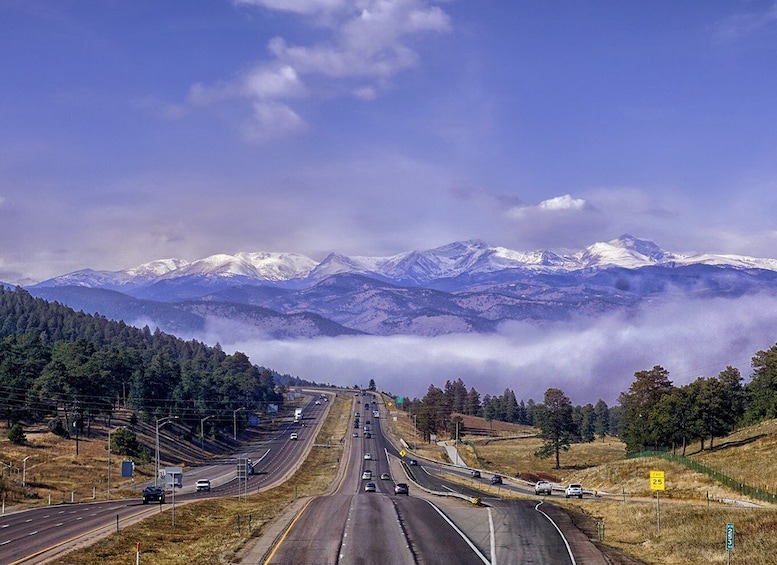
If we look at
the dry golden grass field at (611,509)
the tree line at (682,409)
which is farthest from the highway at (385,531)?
the tree line at (682,409)

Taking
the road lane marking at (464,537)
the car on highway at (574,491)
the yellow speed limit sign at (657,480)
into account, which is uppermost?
the yellow speed limit sign at (657,480)

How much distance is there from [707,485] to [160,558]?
67544mm

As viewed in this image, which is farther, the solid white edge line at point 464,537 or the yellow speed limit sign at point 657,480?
the yellow speed limit sign at point 657,480

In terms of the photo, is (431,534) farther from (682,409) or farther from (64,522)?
(682,409)

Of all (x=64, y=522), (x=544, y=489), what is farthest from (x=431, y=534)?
(x=544, y=489)

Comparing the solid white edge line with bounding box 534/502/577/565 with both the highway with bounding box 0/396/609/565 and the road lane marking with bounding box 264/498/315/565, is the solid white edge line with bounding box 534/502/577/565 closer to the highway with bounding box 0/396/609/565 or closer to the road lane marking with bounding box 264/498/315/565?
the highway with bounding box 0/396/609/565

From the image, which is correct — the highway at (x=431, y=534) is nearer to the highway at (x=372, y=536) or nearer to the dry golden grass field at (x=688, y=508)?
the highway at (x=372, y=536)

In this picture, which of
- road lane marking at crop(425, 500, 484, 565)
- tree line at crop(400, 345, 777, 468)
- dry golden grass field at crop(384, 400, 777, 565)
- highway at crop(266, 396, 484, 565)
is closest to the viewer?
highway at crop(266, 396, 484, 565)

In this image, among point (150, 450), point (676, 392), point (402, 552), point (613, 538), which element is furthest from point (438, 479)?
point (402, 552)

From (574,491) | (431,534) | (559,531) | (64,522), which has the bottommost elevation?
(574,491)

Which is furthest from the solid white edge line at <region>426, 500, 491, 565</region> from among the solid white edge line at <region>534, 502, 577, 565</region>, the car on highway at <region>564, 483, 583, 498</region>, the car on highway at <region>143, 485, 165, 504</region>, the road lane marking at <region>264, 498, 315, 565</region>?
the car on highway at <region>564, 483, 583, 498</region>

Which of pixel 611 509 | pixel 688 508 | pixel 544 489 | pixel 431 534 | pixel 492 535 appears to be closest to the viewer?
pixel 431 534

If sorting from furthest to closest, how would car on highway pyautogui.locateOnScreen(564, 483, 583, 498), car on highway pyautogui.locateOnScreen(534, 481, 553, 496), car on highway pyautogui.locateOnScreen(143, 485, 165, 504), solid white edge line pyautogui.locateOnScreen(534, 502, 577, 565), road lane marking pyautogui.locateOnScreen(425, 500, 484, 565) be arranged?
car on highway pyautogui.locateOnScreen(534, 481, 553, 496), car on highway pyautogui.locateOnScreen(564, 483, 583, 498), car on highway pyautogui.locateOnScreen(143, 485, 165, 504), solid white edge line pyautogui.locateOnScreen(534, 502, 577, 565), road lane marking pyautogui.locateOnScreen(425, 500, 484, 565)

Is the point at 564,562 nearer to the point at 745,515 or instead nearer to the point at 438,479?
the point at 745,515
